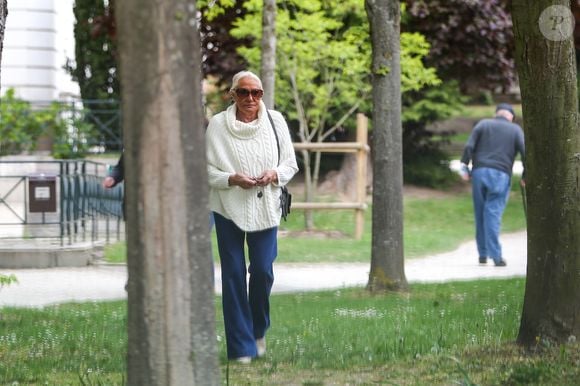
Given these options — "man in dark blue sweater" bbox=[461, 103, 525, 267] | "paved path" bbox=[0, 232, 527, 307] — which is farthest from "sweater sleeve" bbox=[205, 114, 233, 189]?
"man in dark blue sweater" bbox=[461, 103, 525, 267]

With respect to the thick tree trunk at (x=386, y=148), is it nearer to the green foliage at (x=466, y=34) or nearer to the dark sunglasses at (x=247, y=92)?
the dark sunglasses at (x=247, y=92)

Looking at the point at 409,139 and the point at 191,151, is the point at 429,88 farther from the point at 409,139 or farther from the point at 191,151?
Answer: the point at 191,151

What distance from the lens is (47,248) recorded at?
49.1 ft

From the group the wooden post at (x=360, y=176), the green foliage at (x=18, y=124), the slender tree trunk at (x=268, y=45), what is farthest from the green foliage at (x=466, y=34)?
the slender tree trunk at (x=268, y=45)

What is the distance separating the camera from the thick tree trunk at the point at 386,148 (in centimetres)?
1138

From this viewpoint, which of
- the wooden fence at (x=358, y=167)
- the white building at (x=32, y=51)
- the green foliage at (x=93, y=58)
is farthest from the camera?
the green foliage at (x=93, y=58)

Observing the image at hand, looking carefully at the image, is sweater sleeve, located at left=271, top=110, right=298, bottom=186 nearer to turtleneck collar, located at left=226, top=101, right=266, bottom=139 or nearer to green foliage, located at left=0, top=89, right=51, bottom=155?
turtleneck collar, located at left=226, top=101, right=266, bottom=139

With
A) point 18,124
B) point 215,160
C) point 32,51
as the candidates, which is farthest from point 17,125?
point 215,160

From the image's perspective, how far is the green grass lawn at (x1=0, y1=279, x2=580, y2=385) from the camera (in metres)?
6.58

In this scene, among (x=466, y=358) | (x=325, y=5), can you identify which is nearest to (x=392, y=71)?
(x=466, y=358)

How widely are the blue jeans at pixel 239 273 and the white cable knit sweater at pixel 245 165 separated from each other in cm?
10

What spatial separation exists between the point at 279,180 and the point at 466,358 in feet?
4.98

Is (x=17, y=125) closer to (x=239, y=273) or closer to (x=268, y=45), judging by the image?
(x=268, y=45)

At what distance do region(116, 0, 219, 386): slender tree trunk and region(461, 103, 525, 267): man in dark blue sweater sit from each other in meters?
11.1
